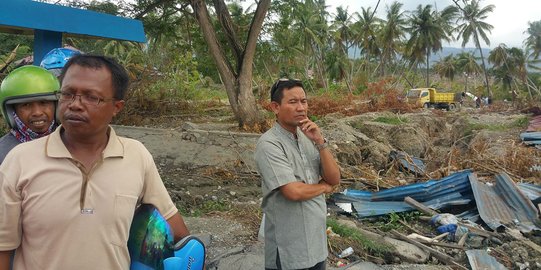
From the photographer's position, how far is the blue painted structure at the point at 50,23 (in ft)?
12.7

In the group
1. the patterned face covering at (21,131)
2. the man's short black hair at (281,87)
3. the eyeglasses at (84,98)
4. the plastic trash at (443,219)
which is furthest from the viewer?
the plastic trash at (443,219)

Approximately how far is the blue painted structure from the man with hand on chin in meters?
2.64

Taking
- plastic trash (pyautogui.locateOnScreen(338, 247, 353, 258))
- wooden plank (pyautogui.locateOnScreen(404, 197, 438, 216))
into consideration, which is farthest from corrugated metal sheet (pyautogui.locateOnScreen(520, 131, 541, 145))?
plastic trash (pyautogui.locateOnScreen(338, 247, 353, 258))

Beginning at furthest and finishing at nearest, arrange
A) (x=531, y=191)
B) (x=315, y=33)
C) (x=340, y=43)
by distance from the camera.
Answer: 1. (x=340, y=43)
2. (x=315, y=33)
3. (x=531, y=191)

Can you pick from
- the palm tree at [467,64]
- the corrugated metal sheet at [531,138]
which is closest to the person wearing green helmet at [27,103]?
the corrugated metal sheet at [531,138]

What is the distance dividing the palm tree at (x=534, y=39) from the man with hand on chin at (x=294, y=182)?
5663 centimetres

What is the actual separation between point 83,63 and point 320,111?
1686cm

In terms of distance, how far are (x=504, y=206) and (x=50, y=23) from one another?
6.18m

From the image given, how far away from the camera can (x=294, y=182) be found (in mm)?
2252

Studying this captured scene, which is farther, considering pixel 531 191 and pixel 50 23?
pixel 531 191

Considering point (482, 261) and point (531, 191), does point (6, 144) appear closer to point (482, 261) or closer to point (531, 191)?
point (482, 261)

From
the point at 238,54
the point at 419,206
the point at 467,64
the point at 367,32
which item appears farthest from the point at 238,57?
the point at 467,64

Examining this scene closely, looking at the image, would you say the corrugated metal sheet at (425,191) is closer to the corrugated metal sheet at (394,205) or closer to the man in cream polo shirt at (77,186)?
the corrugated metal sheet at (394,205)

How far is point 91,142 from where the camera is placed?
1.48 metres
